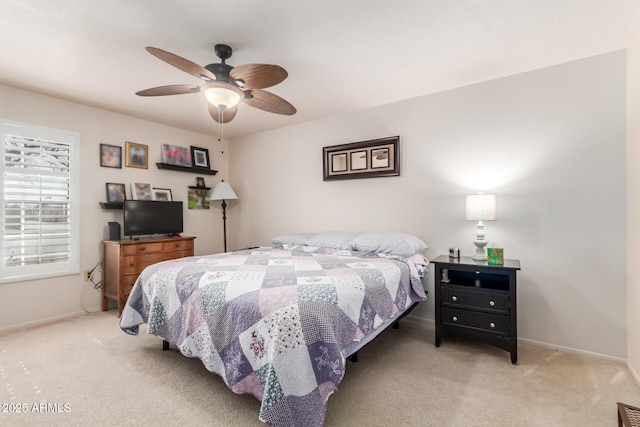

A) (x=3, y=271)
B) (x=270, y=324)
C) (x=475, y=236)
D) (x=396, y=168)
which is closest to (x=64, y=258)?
(x=3, y=271)

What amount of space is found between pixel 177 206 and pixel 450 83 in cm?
365

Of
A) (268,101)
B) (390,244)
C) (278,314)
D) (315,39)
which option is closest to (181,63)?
(268,101)

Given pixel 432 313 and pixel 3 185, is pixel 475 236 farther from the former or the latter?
pixel 3 185

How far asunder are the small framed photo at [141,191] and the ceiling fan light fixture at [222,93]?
95.9 inches

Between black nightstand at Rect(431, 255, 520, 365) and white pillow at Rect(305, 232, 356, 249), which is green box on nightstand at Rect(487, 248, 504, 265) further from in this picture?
white pillow at Rect(305, 232, 356, 249)

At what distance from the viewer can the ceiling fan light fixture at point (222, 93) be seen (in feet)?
6.84

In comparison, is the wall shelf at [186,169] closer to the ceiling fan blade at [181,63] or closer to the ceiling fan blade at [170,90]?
the ceiling fan blade at [170,90]

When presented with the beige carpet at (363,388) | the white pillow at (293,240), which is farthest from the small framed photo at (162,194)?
the beige carpet at (363,388)

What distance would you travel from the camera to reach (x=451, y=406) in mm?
1786

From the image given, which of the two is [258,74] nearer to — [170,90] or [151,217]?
[170,90]

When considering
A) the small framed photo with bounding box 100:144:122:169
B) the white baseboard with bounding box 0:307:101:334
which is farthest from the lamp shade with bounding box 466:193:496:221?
the white baseboard with bounding box 0:307:101:334

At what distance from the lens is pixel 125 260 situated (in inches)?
133

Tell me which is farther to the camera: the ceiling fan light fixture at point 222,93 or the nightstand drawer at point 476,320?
the nightstand drawer at point 476,320

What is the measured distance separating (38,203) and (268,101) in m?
2.79
